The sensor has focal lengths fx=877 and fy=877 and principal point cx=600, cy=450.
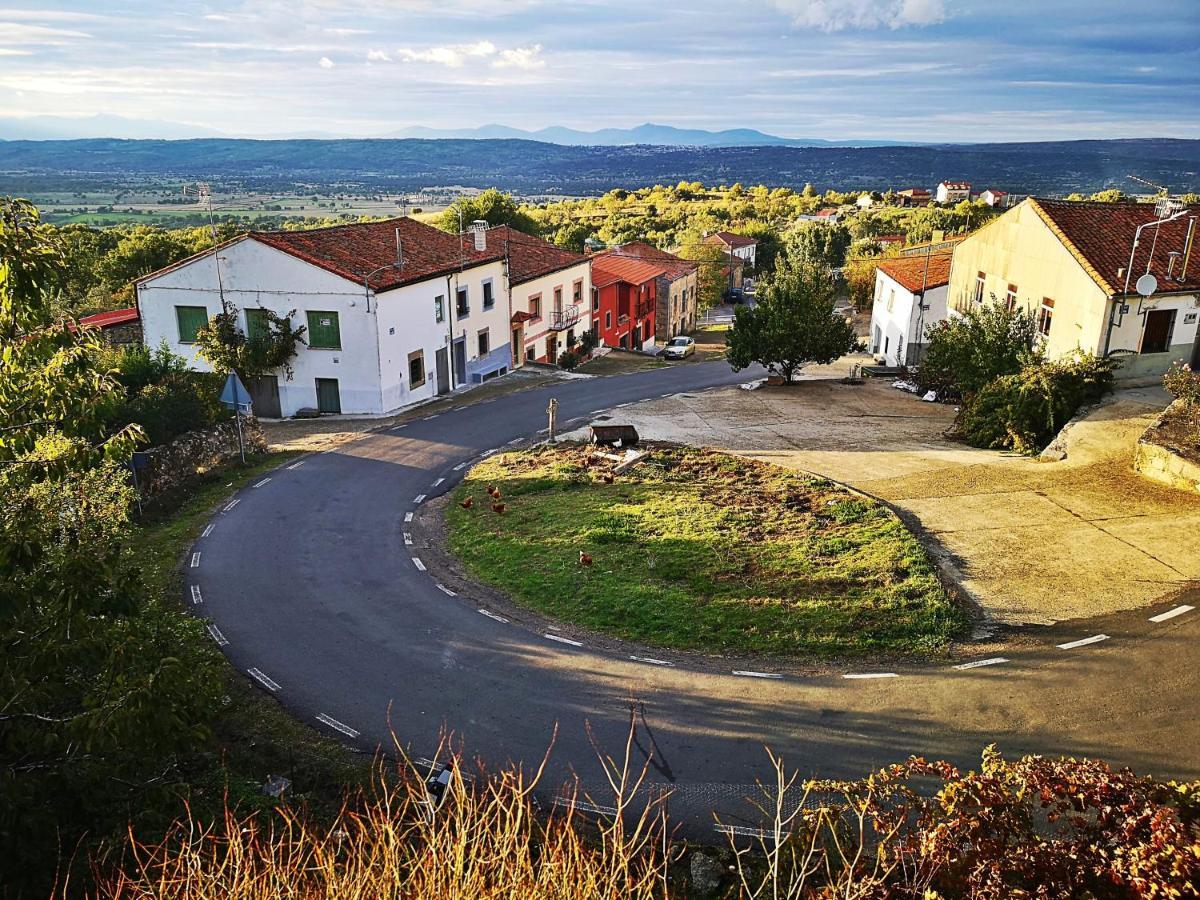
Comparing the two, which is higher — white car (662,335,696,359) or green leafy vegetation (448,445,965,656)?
green leafy vegetation (448,445,965,656)

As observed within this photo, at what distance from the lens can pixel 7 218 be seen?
24.5ft

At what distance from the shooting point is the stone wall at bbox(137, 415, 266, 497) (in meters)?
22.5

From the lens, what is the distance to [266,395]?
3484 centimetres

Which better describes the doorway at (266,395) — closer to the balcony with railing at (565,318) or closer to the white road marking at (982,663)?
the balcony with railing at (565,318)

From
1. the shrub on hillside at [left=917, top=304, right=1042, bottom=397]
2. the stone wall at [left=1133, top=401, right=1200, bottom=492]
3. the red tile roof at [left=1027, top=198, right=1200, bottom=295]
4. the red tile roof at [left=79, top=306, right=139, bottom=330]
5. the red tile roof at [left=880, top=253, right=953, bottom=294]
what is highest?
the red tile roof at [left=1027, top=198, right=1200, bottom=295]

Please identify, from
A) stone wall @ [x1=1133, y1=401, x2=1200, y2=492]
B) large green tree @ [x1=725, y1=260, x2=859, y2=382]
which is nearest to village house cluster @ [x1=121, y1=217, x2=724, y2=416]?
large green tree @ [x1=725, y1=260, x2=859, y2=382]

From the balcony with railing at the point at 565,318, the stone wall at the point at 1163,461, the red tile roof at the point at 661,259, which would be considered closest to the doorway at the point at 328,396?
the balcony with railing at the point at 565,318

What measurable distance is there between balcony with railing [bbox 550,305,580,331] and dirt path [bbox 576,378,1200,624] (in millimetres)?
17652

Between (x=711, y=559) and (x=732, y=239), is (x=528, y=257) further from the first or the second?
(x=732, y=239)

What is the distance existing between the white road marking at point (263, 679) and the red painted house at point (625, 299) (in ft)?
148

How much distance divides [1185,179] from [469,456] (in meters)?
139

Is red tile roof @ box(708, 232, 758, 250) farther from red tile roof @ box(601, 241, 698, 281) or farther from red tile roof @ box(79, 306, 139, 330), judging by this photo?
red tile roof @ box(79, 306, 139, 330)

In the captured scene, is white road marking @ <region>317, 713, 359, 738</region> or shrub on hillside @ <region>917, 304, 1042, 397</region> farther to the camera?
shrub on hillside @ <region>917, 304, 1042, 397</region>

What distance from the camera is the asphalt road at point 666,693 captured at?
1159 centimetres
